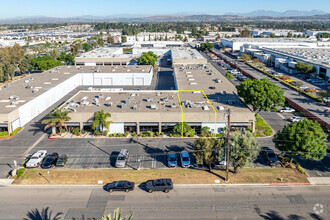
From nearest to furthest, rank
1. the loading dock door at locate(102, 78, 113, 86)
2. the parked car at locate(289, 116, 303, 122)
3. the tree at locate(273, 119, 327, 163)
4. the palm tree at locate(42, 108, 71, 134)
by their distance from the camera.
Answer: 1. the tree at locate(273, 119, 327, 163)
2. the palm tree at locate(42, 108, 71, 134)
3. the parked car at locate(289, 116, 303, 122)
4. the loading dock door at locate(102, 78, 113, 86)

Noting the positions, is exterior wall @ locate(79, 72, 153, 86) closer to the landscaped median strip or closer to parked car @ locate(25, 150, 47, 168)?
parked car @ locate(25, 150, 47, 168)

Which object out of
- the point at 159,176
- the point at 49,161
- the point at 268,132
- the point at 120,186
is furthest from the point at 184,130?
the point at 49,161

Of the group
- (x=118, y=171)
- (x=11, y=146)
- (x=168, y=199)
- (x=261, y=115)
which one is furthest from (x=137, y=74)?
(x=168, y=199)

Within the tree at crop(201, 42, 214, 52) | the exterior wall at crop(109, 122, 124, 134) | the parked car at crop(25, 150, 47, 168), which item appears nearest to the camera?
the parked car at crop(25, 150, 47, 168)

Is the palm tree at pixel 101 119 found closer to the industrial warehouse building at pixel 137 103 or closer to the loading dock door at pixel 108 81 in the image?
the industrial warehouse building at pixel 137 103

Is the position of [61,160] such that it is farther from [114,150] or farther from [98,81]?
[98,81]

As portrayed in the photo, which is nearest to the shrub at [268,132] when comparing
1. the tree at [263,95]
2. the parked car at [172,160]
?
the tree at [263,95]

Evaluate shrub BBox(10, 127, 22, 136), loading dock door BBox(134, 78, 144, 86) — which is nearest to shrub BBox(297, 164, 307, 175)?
shrub BBox(10, 127, 22, 136)

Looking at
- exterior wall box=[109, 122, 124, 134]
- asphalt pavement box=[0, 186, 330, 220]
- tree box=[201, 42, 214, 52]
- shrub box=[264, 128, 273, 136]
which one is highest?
tree box=[201, 42, 214, 52]

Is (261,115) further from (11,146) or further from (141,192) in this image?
(11,146)
